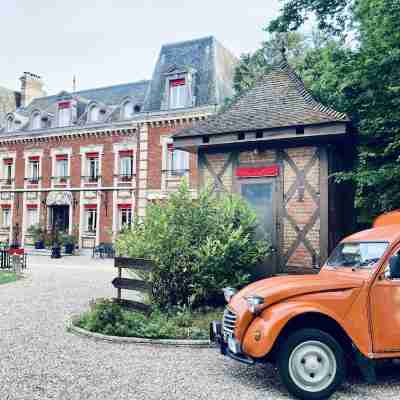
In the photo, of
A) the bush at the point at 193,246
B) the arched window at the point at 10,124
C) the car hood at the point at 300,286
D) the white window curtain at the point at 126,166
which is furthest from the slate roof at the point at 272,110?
the arched window at the point at 10,124

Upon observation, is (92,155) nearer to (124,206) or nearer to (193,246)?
(124,206)

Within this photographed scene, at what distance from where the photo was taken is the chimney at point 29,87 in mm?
32406

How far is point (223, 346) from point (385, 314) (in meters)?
1.82

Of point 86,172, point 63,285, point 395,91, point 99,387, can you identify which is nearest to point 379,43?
point 395,91

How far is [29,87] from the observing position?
107 feet

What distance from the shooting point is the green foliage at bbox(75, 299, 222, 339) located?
22.8 ft

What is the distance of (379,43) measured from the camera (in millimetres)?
9648

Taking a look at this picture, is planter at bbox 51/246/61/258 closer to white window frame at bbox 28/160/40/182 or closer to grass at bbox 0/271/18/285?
white window frame at bbox 28/160/40/182

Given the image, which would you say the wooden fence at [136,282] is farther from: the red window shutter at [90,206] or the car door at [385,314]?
the red window shutter at [90,206]

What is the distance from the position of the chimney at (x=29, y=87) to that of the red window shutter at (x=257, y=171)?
2591 centimetres

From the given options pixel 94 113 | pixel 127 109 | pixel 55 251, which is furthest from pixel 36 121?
pixel 55 251

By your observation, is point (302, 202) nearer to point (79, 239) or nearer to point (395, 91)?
point (395, 91)

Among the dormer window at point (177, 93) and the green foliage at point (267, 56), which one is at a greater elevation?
the green foliage at point (267, 56)

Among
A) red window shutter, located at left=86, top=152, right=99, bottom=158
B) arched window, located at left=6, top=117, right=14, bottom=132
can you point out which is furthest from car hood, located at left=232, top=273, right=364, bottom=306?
arched window, located at left=6, top=117, right=14, bottom=132
